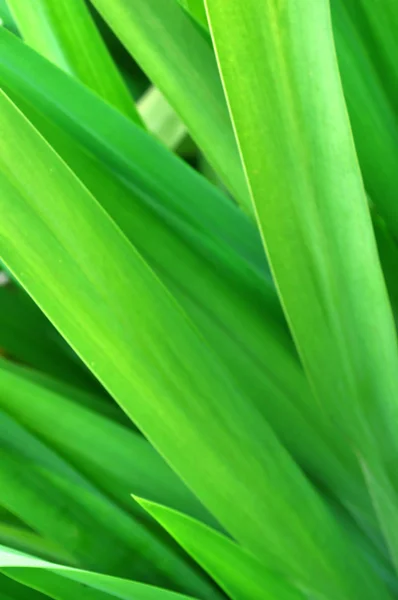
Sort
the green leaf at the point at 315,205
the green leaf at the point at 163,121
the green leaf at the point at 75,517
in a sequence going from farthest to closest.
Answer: the green leaf at the point at 163,121, the green leaf at the point at 75,517, the green leaf at the point at 315,205

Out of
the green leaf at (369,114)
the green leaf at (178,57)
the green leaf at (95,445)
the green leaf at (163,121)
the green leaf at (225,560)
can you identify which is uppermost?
the green leaf at (163,121)

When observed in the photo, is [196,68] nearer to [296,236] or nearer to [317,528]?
[296,236]

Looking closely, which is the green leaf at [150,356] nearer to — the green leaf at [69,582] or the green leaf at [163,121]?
the green leaf at [69,582]

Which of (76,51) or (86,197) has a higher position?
(76,51)

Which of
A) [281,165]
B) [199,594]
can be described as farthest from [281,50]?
[199,594]

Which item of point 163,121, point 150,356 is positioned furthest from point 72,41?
point 150,356

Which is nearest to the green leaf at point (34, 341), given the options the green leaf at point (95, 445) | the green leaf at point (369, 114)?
the green leaf at point (95, 445)
